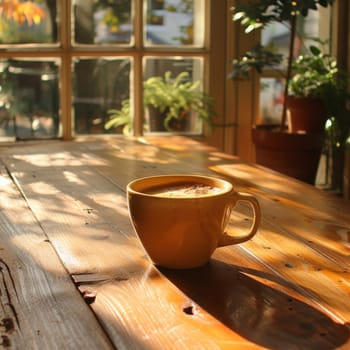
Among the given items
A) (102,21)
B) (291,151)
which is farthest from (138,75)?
(291,151)

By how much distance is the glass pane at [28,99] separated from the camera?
9.53 feet

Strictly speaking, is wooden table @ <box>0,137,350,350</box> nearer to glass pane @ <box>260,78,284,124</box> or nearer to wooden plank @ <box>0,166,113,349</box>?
wooden plank @ <box>0,166,113,349</box>

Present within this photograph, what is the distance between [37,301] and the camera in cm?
75

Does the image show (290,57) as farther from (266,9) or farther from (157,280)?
(157,280)

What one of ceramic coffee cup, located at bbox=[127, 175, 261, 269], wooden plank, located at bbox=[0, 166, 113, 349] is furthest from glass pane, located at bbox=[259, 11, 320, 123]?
ceramic coffee cup, located at bbox=[127, 175, 261, 269]

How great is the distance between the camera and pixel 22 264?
892 millimetres

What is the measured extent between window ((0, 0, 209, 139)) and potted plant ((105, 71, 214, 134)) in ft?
0.08

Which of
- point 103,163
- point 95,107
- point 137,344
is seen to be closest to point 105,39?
point 95,107

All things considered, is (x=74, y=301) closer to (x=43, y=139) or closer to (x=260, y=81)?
(x=43, y=139)

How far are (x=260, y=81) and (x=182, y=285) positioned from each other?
8.13ft

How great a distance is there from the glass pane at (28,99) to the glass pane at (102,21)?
193 millimetres

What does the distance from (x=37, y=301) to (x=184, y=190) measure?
0.82 feet

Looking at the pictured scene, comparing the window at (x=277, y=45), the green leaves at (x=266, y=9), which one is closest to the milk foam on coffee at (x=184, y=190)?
the green leaves at (x=266, y=9)

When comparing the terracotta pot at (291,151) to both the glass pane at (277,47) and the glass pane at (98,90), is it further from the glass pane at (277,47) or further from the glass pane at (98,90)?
the glass pane at (98,90)
